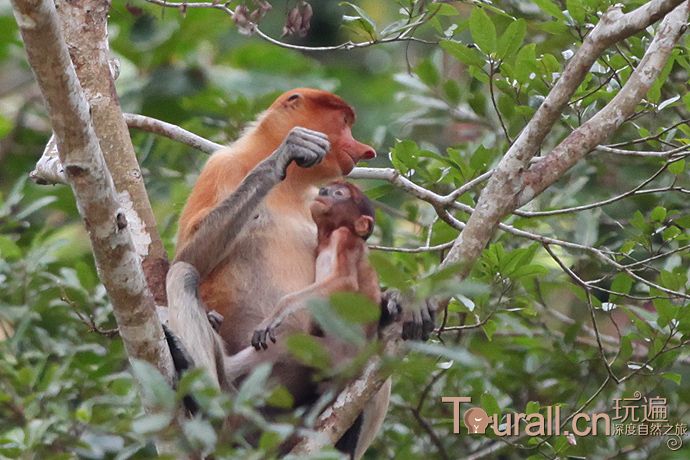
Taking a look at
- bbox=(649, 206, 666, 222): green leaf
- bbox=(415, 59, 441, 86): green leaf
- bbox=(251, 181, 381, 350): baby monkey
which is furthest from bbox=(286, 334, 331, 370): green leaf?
bbox=(415, 59, 441, 86): green leaf

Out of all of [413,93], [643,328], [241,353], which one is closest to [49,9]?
[241,353]

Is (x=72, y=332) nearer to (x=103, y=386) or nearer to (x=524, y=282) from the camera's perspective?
(x=103, y=386)

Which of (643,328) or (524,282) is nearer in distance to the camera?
(643,328)

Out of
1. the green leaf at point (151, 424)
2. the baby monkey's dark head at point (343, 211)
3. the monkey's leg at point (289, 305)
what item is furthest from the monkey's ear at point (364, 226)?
the green leaf at point (151, 424)

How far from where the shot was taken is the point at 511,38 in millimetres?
3602

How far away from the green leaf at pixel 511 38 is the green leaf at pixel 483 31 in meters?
0.03

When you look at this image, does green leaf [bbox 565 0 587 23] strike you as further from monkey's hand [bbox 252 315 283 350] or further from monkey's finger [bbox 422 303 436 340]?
monkey's hand [bbox 252 315 283 350]

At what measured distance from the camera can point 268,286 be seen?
3.85 meters

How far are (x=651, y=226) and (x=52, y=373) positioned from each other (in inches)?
92.8

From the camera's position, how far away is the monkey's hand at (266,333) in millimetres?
3531

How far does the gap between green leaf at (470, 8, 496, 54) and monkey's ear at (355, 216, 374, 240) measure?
675 mm

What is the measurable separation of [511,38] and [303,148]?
0.77 meters

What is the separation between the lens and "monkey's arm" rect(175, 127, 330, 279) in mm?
3643

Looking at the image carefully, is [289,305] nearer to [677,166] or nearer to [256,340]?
[256,340]
